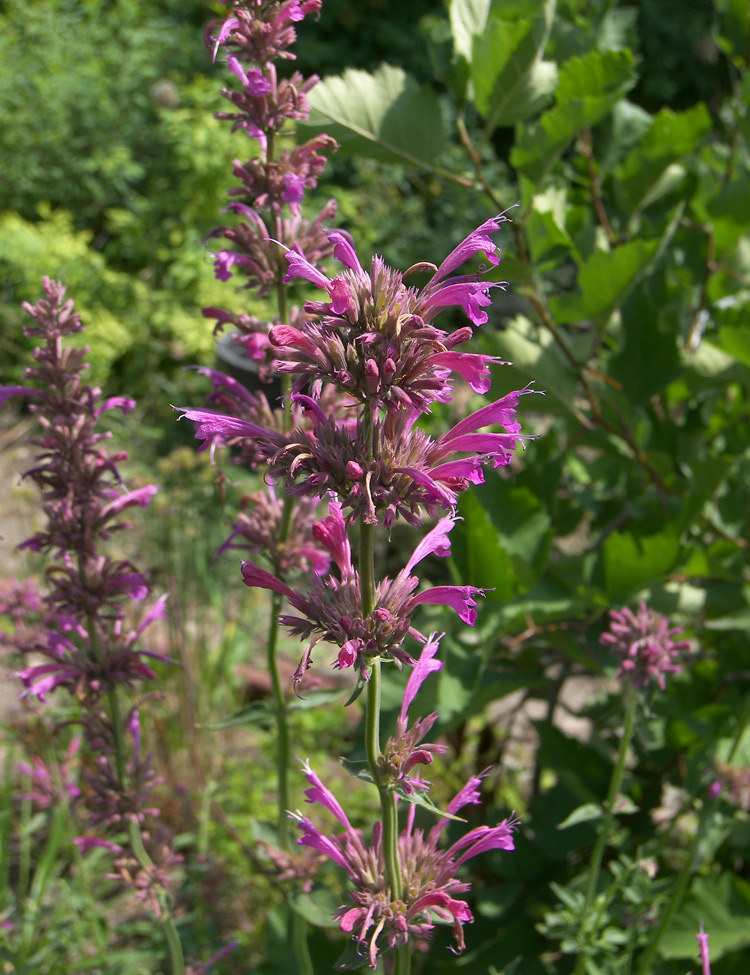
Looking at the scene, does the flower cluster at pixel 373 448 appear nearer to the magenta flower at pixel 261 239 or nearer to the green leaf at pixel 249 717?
the magenta flower at pixel 261 239

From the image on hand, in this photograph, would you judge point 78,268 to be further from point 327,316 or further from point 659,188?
point 327,316

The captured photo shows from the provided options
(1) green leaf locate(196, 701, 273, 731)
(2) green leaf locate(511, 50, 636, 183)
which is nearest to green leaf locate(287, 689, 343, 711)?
(1) green leaf locate(196, 701, 273, 731)

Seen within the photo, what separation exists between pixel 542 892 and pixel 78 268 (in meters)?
5.21

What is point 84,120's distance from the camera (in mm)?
6945

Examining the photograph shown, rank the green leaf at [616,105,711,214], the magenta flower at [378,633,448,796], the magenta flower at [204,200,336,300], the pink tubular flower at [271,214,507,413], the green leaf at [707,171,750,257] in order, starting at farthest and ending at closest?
the green leaf at [707,171,750,257], the green leaf at [616,105,711,214], the magenta flower at [204,200,336,300], the magenta flower at [378,633,448,796], the pink tubular flower at [271,214,507,413]

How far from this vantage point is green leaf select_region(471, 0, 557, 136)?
1.64 metres

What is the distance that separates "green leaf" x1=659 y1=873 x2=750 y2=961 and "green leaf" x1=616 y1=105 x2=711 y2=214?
153 centimetres

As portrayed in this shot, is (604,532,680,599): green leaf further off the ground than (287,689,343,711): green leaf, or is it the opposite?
(604,532,680,599): green leaf

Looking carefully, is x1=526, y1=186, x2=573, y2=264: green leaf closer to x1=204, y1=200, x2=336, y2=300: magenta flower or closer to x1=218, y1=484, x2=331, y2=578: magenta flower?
x1=204, y1=200, x2=336, y2=300: magenta flower

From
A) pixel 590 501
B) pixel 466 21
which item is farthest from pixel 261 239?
pixel 590 501

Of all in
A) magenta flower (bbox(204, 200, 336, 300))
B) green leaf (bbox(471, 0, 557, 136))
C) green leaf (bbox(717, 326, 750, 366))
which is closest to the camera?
magenta flower (bbox(204, 200, 336, 300))

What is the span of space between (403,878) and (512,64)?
144 cm

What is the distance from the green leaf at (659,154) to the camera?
1.87 metres

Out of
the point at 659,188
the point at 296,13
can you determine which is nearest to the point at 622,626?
the point at 659,188
